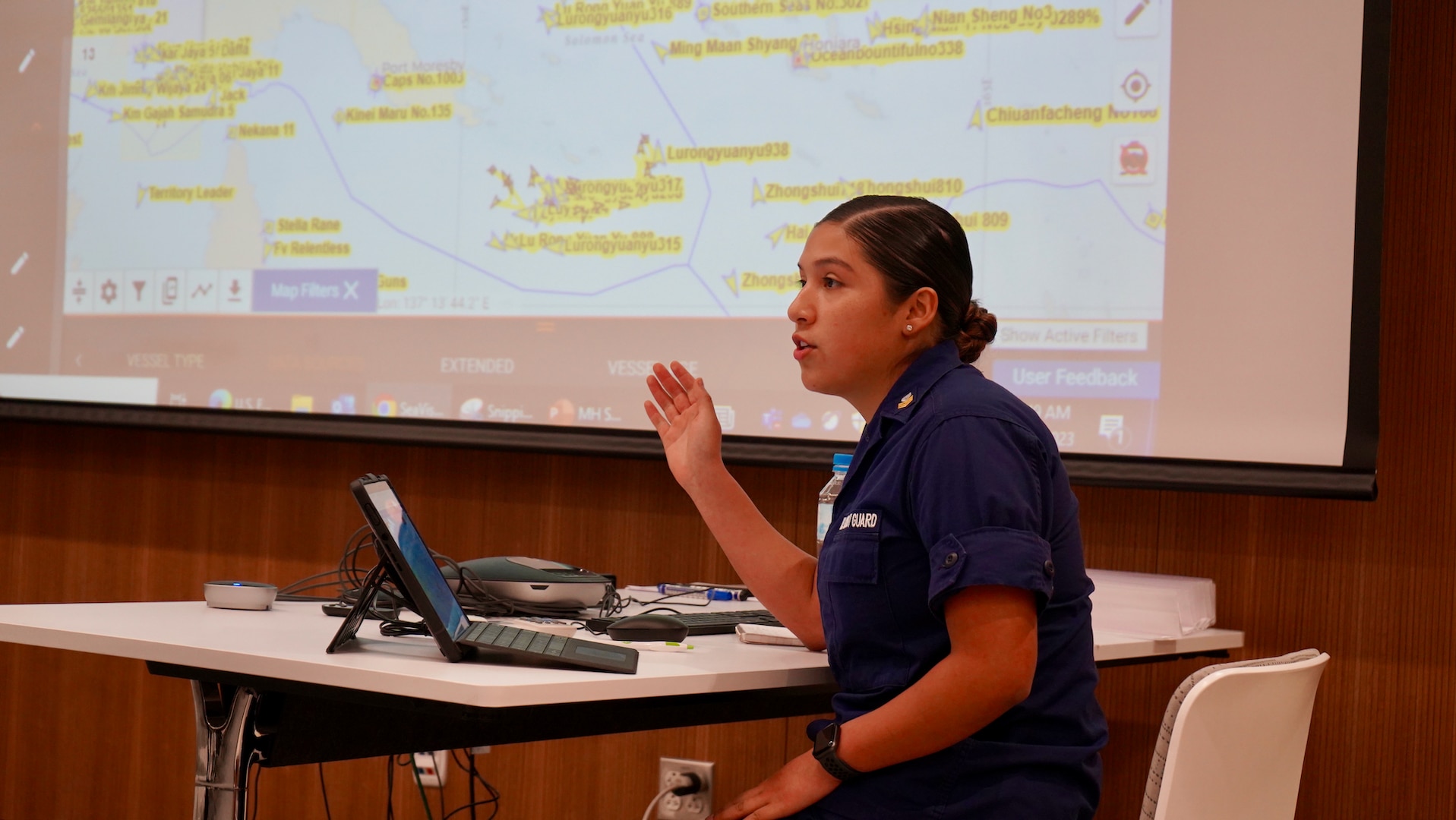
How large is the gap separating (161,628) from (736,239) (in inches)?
57.2

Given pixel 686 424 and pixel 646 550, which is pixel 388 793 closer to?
pixel 646 550

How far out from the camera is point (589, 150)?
269 centimetres

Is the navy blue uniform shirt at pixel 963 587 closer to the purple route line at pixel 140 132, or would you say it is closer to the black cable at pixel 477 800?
the black cable at pixel 477 800

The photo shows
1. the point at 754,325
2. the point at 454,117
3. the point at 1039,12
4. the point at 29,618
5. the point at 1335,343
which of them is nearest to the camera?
the point at 29,618

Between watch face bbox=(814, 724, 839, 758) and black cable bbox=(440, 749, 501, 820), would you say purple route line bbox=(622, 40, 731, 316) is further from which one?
watch face bbox=(814, 724, 839, 758)

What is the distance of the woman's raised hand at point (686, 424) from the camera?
5.15ft

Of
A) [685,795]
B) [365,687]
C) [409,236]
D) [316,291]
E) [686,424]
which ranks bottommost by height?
[685,795]

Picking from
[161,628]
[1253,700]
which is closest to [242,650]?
[161,628]

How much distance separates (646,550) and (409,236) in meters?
0.86

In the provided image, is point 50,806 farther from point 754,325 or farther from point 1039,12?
point 1039,12

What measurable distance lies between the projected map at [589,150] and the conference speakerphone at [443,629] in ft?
4.25

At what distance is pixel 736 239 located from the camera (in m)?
2.55

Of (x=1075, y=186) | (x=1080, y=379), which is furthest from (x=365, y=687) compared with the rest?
(x=1075, y=186)

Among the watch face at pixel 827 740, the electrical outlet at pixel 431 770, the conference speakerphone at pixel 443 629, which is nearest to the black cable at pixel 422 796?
the electrical outlet at pixel 431 770
